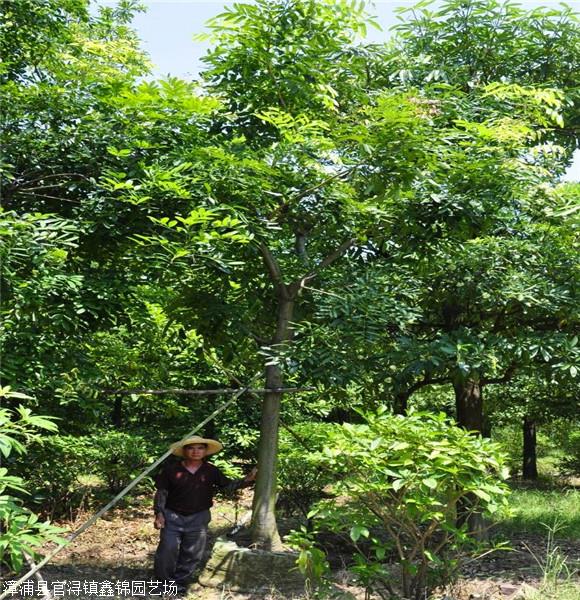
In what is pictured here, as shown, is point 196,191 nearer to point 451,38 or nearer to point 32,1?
point 32,1

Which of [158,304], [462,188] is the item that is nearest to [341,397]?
[158,304]

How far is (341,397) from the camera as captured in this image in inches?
278

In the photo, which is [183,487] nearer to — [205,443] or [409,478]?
[205,443]

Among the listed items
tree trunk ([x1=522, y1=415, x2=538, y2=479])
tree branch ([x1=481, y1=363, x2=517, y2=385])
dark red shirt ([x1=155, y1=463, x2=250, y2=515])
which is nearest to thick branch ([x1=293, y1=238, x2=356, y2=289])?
dark red shirt ([x1=155, y1=463, x2=250, y2=515])

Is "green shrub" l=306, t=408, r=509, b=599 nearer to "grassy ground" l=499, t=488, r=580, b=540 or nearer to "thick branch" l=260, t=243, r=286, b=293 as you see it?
"thick branch" l=260, t=243, r=286, b=293

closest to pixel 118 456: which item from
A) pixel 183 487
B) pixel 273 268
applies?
pixel 183 487

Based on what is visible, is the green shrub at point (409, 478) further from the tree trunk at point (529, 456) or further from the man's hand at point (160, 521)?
the tree trunk at point (529, 456)

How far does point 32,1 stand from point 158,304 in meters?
3.30

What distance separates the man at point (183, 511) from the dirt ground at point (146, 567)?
8.1 inches

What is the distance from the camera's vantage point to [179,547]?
5.56 meters

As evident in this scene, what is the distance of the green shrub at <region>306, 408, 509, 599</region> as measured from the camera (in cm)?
373

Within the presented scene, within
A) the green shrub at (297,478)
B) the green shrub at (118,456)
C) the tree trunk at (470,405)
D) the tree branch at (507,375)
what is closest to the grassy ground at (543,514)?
the tree trunk at (470,405)

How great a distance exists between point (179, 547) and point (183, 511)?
1.03 ft

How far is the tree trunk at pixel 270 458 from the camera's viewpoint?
18.3 ft
